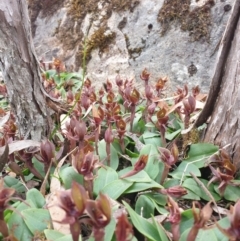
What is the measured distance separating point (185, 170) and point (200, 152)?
0.43 ft

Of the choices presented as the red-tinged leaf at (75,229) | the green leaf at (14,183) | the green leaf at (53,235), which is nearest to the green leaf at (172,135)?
the green leaf at (14,183)

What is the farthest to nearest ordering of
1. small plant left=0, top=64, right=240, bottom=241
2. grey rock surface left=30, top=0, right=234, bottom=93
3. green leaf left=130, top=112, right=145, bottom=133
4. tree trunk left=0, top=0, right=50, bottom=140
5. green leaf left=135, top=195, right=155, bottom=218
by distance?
1. grey rock surface left=30, top=0, right=234, bottom=93
2. green leaf left=130, top=112, right=145, bottom=133
3. tree trunk left=0, top=0, right=50, bottom=140
4. green leaf left=135, top=195, right=155, bottom=218
5. small plant left=0, top=64, right=240, bottom=241

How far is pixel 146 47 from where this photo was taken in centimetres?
273

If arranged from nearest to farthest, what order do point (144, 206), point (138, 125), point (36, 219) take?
point (36, 219), point (144, 206), point (138, 125)

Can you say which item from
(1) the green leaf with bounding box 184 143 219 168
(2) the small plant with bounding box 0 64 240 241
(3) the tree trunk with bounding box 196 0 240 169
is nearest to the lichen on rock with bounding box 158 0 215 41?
(2) the small plant with bounding box 0 64 240 241

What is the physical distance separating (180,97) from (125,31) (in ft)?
3.76

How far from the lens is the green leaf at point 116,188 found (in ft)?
3.87

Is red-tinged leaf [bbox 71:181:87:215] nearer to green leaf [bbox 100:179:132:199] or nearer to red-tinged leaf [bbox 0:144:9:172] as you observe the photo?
green leaf [bbox 100:179:132:199]

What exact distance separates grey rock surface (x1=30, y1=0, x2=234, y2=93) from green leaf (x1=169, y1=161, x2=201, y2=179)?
46.9 inches

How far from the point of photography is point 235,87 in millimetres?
1415

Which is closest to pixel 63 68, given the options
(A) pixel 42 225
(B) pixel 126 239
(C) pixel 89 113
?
(C) pixel 89 113

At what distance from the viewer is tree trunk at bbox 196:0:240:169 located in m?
1.40

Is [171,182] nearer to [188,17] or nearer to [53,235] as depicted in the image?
[53,235]

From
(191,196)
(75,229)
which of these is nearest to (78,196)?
(75,229)
